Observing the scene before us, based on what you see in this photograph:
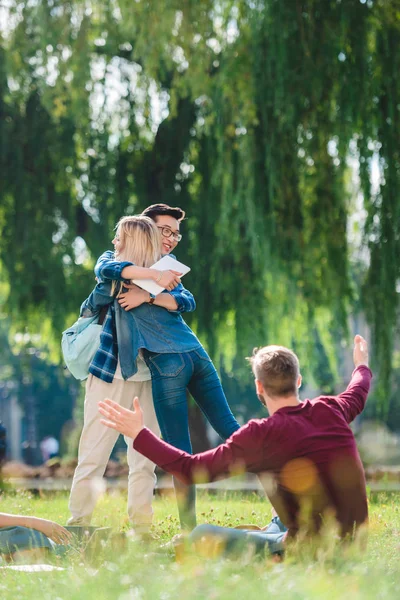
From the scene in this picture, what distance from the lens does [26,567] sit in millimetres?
3625

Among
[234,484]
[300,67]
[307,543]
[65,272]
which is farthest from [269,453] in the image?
[65,272]

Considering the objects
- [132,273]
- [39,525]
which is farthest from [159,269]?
[39,525]

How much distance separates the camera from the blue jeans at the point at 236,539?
11.8 feet

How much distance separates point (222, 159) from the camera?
34.9 ft

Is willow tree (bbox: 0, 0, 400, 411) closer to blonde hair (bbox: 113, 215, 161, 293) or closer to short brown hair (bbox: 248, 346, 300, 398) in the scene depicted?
blonde hair (bbox: 113, 215, 161, 293)

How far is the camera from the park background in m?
9.92

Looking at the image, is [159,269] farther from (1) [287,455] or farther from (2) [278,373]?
(1) [287,455]

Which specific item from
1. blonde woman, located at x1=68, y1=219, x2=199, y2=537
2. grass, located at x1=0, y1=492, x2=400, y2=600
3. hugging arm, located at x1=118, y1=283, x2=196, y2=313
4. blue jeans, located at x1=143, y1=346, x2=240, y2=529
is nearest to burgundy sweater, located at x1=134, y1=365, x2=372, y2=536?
grass, located at x1=0, y1=492, x2=400, y2=600

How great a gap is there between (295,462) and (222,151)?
7501 mm

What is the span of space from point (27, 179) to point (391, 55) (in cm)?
520

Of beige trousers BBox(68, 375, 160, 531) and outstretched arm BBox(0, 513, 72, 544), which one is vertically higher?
beige trousers BBox(68, 375, 160, 531)

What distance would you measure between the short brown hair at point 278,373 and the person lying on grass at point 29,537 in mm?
1287

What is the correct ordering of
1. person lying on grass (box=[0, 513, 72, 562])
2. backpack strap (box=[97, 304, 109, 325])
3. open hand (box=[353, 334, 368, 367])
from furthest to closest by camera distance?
backpack strap (box=[97, 304, 109, 325]), open hand (box=[353, 334, 368, 367]), person lying on grass (box=[0, 513, 72, 562])

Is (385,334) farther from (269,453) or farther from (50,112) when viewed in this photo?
(269,453)
